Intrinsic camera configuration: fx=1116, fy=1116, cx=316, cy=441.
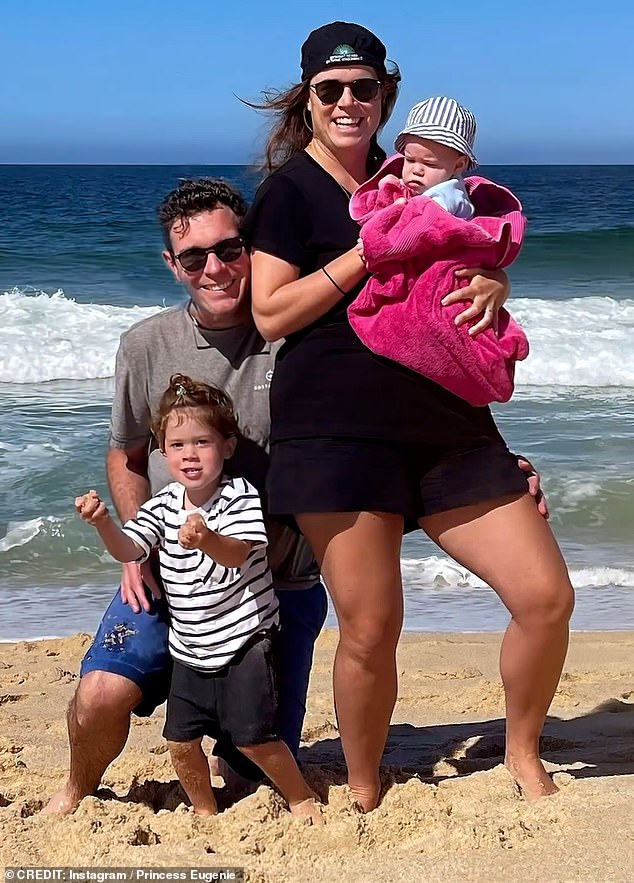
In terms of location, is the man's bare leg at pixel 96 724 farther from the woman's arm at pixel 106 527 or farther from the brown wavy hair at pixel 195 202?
the brown wavy hair at pixel 195 202

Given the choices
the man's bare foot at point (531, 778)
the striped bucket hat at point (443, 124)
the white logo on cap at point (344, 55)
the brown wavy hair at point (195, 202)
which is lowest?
the man's bare foot at point (531, 778)

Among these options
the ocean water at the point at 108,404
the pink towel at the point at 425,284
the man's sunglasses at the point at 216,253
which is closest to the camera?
the pink towel at the point at 425,284

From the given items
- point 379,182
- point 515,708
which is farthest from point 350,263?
point 515,708

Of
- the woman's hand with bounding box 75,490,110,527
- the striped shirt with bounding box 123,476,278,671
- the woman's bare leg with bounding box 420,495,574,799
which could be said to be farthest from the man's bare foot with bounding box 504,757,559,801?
the woman's hand with bounding box 75,490,110,527

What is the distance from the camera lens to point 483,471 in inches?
117

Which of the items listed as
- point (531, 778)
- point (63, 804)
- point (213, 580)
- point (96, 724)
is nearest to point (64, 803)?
point (63, 804)

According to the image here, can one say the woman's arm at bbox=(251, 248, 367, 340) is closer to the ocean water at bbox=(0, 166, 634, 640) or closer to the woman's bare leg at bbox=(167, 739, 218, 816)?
the ocean water at bbox=(0, 166, 634, 640)

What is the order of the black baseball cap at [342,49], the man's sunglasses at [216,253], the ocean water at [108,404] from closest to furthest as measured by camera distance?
the black baseball cap at [342,49], the man's sunglasses at [216,253], the ocean water at [108,404]

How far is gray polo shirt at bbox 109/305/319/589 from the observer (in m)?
3.21

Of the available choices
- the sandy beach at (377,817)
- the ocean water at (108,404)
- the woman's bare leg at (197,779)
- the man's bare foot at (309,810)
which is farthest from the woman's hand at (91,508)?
the ocean water at (108,404)

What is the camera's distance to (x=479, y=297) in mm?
2857

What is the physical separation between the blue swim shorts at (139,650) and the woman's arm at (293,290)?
0.88 metres

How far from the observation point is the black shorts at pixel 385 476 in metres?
2.86

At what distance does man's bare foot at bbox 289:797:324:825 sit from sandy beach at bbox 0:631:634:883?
0.08 ft
